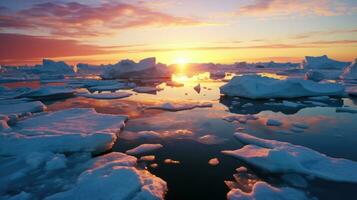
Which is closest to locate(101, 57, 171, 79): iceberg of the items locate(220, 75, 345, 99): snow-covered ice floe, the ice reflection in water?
locate(220, 75, 345, 99): snow-covered ice floe

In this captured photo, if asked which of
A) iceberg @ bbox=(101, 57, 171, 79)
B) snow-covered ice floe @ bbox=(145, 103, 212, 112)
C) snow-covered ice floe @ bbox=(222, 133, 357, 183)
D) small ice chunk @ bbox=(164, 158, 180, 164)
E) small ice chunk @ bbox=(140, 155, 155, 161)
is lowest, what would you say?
small ice chunk @ bbox=(164, 158, 180, 164)

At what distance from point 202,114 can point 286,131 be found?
Result: 139 inches

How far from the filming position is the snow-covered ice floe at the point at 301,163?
522 cm

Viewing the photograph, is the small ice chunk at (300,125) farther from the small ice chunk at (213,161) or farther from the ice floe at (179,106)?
the ice floe at (179,106)

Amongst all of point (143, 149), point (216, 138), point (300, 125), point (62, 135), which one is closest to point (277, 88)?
point (300, 125)

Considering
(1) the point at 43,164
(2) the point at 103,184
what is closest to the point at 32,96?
(1) the point at 43,164

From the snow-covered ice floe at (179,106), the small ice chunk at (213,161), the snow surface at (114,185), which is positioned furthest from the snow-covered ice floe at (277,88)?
the snow surface at (114,185)

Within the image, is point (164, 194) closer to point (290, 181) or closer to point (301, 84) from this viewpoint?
point (290, 181)

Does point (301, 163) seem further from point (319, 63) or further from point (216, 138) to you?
point (319, 63)

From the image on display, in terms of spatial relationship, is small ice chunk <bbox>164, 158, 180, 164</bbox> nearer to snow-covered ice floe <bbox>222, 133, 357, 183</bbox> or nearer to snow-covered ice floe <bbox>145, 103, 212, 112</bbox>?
snow-covered ice floe <bbox>222, 133, 357, 183</bbox>

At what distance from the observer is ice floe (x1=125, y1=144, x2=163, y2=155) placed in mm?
6704

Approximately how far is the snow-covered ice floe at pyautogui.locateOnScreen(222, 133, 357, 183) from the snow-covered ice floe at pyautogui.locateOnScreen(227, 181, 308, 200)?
0.80 metres

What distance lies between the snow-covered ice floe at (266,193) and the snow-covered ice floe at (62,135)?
3596 mm

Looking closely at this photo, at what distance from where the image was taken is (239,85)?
1535 centimetres
